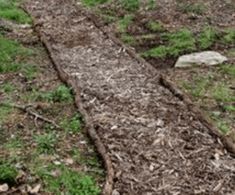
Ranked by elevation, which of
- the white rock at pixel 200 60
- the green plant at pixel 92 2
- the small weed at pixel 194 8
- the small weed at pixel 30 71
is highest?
the small weed at pixel 30 71

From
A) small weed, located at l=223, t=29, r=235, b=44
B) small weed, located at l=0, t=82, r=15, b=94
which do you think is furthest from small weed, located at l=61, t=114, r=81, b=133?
small weed, located at l=223, t=29, r=235, b=44

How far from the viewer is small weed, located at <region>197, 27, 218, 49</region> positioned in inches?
427

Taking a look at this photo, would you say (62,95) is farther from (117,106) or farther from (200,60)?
(200,60)

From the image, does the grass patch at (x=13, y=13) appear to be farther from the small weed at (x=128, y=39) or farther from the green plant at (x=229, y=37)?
the green plant at (x=229, y=37)

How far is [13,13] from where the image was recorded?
13.5m

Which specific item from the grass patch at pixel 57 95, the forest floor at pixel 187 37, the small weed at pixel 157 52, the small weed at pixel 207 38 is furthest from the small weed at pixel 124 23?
the grass patch at pixel 57 95

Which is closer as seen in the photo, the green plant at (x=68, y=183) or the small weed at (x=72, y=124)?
the green plant at (x=68, y=183)

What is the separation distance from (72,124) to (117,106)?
39.1 inches

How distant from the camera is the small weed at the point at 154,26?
11921 millimetres

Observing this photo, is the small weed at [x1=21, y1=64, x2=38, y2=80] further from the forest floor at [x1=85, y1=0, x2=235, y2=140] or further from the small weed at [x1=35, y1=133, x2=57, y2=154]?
the small weed at [x1=35, y1=133, x2=57, y2=154]

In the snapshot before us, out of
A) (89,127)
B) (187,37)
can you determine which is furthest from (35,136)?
(187,37)

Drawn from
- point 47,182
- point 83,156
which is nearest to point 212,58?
point 83,156

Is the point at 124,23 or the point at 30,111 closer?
the point at 30,111

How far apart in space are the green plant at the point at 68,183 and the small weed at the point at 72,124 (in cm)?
104
